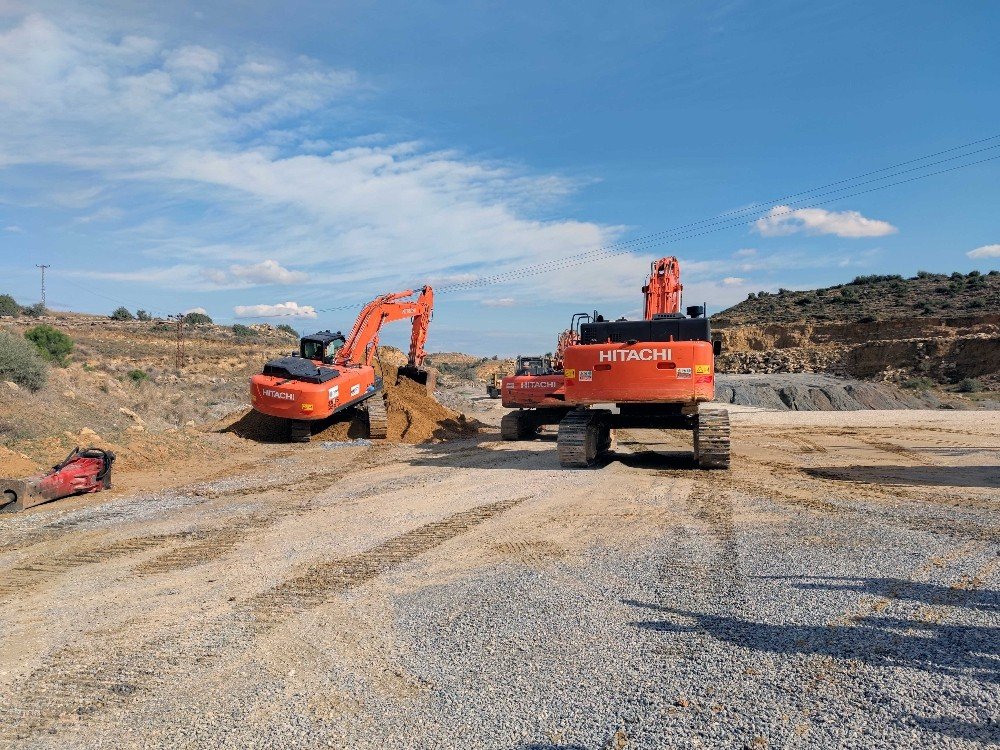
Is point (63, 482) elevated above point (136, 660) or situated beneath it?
elevated above

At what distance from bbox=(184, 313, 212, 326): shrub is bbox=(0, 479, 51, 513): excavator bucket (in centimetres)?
5228

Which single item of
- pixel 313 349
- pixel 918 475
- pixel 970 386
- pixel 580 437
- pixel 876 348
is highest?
pixel 876 348

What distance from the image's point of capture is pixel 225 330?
55875 millimetres

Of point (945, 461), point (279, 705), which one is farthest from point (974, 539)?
point (945, 461)

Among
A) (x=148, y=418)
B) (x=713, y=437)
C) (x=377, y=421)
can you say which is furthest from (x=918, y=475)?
(x=148, y=418)

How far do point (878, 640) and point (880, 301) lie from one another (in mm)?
57265

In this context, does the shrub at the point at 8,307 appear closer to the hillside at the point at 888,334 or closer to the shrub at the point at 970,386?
the hillside at the point at 888,334

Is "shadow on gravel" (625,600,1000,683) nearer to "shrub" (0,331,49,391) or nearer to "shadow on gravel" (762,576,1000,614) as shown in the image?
"shadow on gravel" (762,576,1000,614)

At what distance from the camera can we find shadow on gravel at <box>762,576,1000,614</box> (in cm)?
443

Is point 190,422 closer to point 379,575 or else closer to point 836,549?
point 379,575

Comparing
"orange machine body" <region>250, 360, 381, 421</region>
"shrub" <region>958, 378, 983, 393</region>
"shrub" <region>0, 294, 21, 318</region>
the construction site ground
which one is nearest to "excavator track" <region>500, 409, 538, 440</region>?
"orange machine body" <region>250, 360, 381, 421</region>

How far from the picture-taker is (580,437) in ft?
35.8

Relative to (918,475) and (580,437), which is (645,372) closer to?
(580,437)

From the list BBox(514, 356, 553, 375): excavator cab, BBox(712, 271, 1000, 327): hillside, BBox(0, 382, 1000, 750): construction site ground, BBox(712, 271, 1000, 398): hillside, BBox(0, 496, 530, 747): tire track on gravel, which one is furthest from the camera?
BBox(712, 271, 1000, 327): hillside
